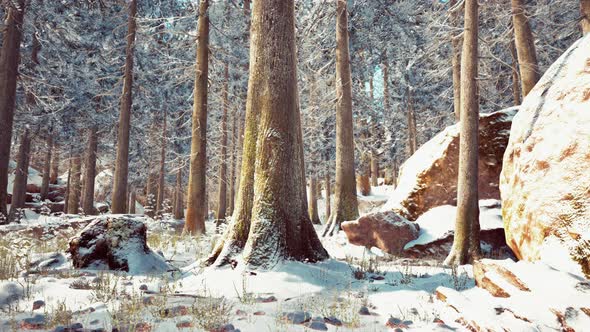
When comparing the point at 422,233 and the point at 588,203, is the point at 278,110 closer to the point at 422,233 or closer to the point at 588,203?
the point at 588,203

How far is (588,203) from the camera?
3.61 metres

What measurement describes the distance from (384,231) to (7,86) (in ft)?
36.7

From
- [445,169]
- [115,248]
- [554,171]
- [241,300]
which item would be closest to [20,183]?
[115,248]

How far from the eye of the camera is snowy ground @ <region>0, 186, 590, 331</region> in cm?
291

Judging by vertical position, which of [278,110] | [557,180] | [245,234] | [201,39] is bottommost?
[245,234]

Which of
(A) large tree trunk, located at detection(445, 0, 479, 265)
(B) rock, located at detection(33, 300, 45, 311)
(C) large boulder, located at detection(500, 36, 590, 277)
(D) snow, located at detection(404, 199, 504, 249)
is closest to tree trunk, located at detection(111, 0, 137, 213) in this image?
(D) snow, located at detection(404, 199, 504, 249)

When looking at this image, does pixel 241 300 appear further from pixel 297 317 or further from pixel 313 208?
pixel 313 208

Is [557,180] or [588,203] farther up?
[557,180]

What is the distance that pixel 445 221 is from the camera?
8531 millimetres

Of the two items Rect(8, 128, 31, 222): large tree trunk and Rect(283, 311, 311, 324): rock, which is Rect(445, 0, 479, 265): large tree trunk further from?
Rect(8, 128, 31, 222): large tree trunk

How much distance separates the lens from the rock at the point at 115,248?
550 cm

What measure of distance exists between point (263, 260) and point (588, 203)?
3.53 m

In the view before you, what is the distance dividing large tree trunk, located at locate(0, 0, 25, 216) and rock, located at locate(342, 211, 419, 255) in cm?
953

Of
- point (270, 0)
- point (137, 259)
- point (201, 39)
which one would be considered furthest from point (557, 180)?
point (201, 39)
